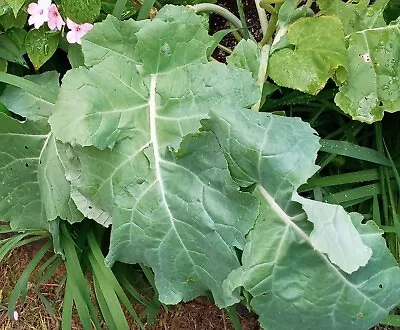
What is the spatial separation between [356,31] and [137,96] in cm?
44

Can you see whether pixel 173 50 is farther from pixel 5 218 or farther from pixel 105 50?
pixel 5 218

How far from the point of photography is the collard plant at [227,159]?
3.23ft

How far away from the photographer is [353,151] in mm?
1270

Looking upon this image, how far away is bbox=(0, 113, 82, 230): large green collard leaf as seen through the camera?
4.00ft

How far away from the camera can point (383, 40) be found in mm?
1158

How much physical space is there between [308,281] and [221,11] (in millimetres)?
600

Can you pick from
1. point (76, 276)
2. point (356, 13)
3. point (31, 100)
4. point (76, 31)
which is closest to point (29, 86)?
point (31, 100)

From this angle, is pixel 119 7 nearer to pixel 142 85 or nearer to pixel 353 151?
Answer: pixel 142 85

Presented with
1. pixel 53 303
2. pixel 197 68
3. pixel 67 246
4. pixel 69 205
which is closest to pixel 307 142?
pixel 197 68

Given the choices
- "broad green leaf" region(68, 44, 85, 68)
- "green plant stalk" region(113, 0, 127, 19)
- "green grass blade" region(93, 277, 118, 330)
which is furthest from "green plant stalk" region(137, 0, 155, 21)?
"green grass blade" region(93, 277, 118, 330)

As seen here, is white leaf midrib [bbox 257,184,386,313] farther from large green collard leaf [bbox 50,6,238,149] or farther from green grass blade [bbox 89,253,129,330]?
green grass blade [bbox 89,253,129,330]

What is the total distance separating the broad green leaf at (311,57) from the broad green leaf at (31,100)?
0.45 metres

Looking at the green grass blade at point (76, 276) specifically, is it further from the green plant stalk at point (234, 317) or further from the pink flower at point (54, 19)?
the pink flower at point (54, 19)

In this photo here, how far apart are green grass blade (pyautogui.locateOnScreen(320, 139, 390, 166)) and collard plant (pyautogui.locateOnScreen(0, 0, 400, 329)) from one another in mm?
128
